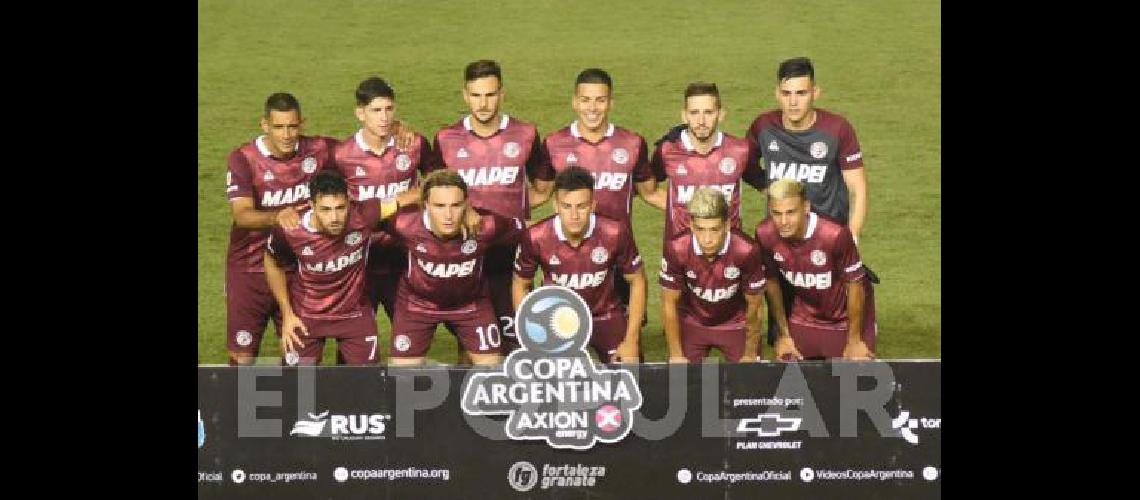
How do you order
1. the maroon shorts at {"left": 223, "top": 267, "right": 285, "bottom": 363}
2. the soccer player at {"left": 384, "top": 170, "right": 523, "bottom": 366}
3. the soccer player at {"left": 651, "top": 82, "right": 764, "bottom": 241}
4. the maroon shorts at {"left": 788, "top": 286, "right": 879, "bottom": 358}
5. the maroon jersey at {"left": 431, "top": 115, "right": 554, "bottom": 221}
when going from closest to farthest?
the soccer player at {"left": 384, "top": 170, "right": 523, "bottom": 366} → the maroon jersey at {"left": 431, "top": 115, "right": 554, "bottom": 221} → the soccer player at {"left": 651, "top": 82, "right": 764, "bottom": 241} → the maroon shorts at {"left": 788, "top": 286, "right": 879, "bottom": 358} → the maroon shorts at {"left": 223, "top": 267, "right": 285, "bottom": 363}

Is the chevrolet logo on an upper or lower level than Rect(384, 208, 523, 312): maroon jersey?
lower

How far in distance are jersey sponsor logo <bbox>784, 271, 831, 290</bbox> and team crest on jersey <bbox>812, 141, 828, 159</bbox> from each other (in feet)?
2.91

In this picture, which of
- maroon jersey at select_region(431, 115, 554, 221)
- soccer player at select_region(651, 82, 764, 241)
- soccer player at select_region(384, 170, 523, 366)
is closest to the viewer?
soccer player at select_region(384, 170, 523, 366)

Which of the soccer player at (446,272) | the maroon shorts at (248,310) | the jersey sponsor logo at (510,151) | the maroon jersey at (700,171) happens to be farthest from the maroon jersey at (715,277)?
the maroon shorts at (248,310)

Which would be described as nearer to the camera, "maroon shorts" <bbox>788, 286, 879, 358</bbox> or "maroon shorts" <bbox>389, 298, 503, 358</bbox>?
"maroon shorts" <bbox>389, 298, 503, 358</bbox>

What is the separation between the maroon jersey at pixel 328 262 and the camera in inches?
679

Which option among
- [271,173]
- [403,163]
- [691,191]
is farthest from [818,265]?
[271,173]

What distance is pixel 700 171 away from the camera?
1731cm

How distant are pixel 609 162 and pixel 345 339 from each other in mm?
2402

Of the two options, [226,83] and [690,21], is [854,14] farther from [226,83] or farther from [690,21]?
[226,83]

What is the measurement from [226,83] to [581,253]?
3.21 m

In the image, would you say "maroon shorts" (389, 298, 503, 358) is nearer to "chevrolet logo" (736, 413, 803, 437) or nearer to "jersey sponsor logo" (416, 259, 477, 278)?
"jersey sponsor logo" (416, 259, 477, 278)

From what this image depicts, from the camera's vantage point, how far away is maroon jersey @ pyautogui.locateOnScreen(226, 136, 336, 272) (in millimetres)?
17297

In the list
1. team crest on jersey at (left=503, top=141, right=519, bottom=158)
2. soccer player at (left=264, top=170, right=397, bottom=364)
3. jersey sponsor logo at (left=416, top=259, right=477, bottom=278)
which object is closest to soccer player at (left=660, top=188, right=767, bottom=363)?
team crest on jersey at (left=503, top=141, right=519, bottom=158)
